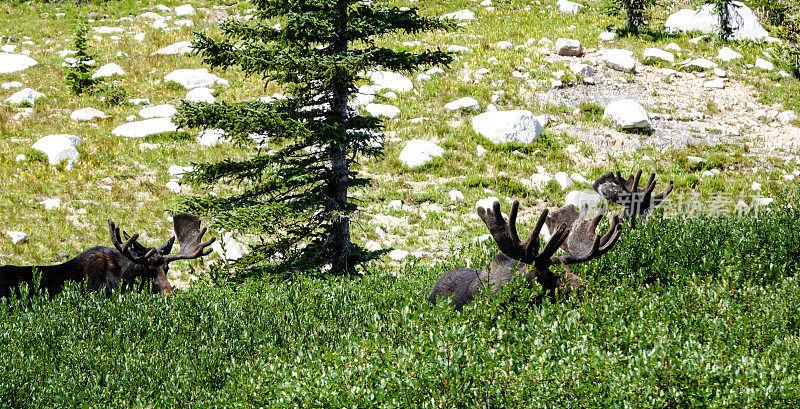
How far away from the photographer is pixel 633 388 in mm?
4121

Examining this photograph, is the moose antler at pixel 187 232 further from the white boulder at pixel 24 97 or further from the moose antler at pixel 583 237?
the white boulder at pixel 24 97

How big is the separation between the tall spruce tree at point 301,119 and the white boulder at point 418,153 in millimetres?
6581

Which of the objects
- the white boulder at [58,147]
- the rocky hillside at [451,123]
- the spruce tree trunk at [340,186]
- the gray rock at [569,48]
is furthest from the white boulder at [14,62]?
the gray rock at [569,48]

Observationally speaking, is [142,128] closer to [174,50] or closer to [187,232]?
[174,50]

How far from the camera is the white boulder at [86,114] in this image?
1831 centimetres

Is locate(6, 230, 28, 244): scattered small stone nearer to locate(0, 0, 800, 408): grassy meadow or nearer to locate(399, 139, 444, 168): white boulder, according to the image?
locate(0, 0, 800, 408): grassy meadow

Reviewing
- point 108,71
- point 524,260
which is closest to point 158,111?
point 108,71

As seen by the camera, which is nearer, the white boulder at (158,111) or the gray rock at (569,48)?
the white boulder at (158,111)

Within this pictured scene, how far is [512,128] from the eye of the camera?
17516 millimetres

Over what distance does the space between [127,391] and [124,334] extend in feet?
4.36

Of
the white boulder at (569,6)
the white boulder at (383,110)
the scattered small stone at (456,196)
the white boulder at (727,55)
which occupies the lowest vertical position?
the scattered small stone at (456,196)

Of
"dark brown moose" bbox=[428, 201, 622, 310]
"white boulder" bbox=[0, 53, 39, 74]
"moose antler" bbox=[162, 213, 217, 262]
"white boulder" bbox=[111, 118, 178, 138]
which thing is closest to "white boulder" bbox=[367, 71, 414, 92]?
"white boulder" bbox=[111, 118, 178, 138]

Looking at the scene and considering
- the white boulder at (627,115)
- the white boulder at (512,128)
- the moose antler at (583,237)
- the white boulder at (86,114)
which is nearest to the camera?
the moose antler at (583,237)

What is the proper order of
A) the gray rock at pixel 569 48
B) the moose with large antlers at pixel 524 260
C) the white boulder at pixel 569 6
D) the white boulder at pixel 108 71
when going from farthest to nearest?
the white boulder at pixel 569 6
the gray rock at pixel 569 48
the white boulder at pixel 108 71
the moose with large antlers at pixel 524 260
